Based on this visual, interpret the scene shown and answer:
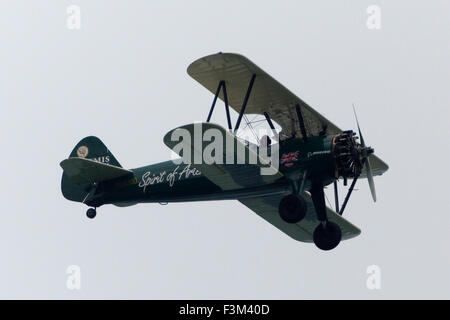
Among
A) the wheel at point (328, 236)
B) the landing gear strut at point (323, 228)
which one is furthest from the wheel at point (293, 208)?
the wheel at point (328, 236)

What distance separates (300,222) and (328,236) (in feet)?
6.46

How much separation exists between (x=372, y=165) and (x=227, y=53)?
469 centimetres

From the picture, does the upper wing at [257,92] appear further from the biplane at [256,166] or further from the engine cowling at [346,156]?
the engine cowling at [346,156]

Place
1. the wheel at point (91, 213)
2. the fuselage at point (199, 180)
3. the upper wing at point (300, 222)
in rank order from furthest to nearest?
1. the wheel at point (91, 213)
2. the upper wing at point (300, 222)
3. the fuselage at point (199, 180)

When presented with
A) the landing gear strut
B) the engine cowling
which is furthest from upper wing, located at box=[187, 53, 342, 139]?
the landing gear strut

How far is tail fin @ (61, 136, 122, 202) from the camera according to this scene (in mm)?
21606

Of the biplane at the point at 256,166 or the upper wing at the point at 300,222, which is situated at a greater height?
the biplane at the point at 256,166

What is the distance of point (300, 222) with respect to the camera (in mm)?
21031

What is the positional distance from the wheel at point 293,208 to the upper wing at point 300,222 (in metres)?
1.75

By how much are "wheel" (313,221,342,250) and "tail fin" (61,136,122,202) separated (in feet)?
17.0

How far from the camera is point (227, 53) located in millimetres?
17734

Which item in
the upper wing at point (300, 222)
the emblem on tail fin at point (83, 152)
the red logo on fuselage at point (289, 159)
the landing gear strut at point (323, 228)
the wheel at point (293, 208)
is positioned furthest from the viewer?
the emblem on tail fin at point (83, 152)

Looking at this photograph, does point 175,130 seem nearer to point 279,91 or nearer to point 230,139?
point 230,139

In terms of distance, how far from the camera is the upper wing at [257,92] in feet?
59.4
